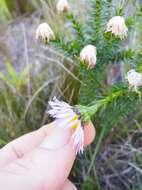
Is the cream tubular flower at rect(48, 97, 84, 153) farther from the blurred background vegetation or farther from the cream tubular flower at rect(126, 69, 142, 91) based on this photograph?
the blurred background vegetation

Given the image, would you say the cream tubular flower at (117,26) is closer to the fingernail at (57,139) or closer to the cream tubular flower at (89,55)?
the cream tubular flower at (89,55)

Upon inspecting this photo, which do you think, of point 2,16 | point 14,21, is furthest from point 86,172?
point 14,21

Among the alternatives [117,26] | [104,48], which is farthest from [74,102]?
[117,26]

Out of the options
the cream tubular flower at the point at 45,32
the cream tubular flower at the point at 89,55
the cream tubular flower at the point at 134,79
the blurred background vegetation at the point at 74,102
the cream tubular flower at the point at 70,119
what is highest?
the cream tubular flower at the point at 45,32

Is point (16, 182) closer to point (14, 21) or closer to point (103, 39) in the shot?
point (103, 39)

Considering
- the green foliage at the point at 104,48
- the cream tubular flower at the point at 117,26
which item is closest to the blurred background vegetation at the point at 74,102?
the green foliage at the point at 104,48

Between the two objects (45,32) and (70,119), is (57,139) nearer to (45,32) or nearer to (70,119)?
(70,119)
